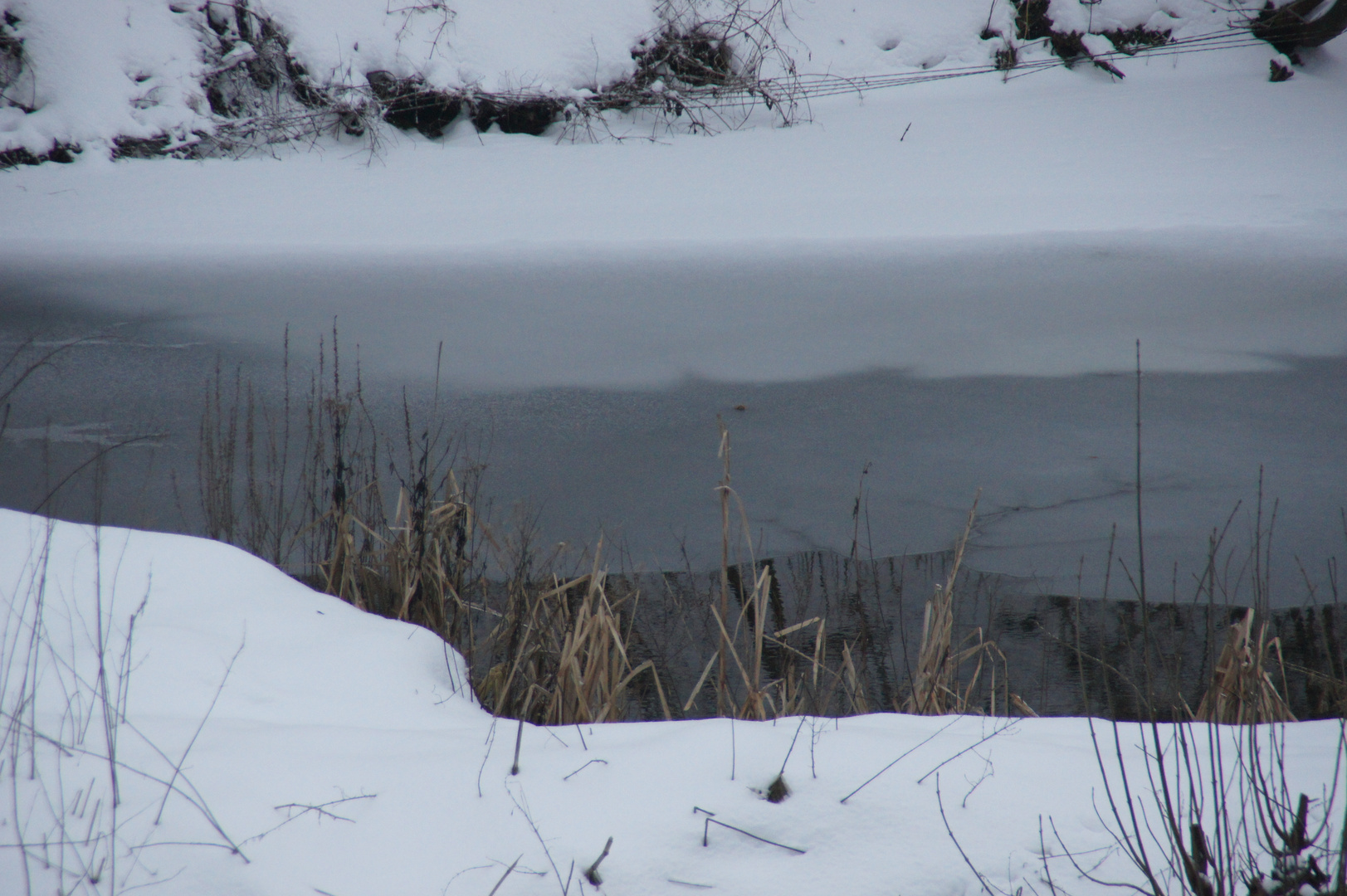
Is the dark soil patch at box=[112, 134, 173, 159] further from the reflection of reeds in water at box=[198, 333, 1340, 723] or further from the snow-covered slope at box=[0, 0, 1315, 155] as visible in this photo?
the reflection of reeds in water at box=[198, 333, 1340, 723]

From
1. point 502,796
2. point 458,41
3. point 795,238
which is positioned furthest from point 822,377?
point 458,41

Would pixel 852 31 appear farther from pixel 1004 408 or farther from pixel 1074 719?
pixel 1074 719

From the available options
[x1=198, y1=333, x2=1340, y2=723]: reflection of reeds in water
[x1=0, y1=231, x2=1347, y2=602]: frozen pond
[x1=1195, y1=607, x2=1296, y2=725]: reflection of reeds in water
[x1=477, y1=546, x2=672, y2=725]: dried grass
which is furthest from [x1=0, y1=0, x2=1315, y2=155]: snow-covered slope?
[x1=1195, y1=607, x2=1296, y2=725]: reflection of reeds in water

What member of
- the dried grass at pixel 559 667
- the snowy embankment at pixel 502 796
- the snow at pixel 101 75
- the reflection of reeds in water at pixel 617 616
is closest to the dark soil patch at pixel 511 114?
the snow at pixel 101 75

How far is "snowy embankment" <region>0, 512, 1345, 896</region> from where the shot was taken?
1.27m

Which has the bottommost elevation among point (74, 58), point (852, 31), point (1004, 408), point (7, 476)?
point (7, 476)

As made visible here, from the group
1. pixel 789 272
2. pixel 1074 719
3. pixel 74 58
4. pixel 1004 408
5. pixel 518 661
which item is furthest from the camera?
pixel 74 58

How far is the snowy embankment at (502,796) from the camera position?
4.16 feet

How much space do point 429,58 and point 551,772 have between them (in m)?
8.82

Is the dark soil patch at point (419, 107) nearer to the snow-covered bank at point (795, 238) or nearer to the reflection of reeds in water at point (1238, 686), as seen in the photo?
the snow-covered bank at point (795, 238)

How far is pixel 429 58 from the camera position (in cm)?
902

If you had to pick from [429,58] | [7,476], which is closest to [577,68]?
[429,58]

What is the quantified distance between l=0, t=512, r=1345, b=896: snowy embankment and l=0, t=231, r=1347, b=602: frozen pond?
4.96ft

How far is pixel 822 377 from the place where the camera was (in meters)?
4.64
